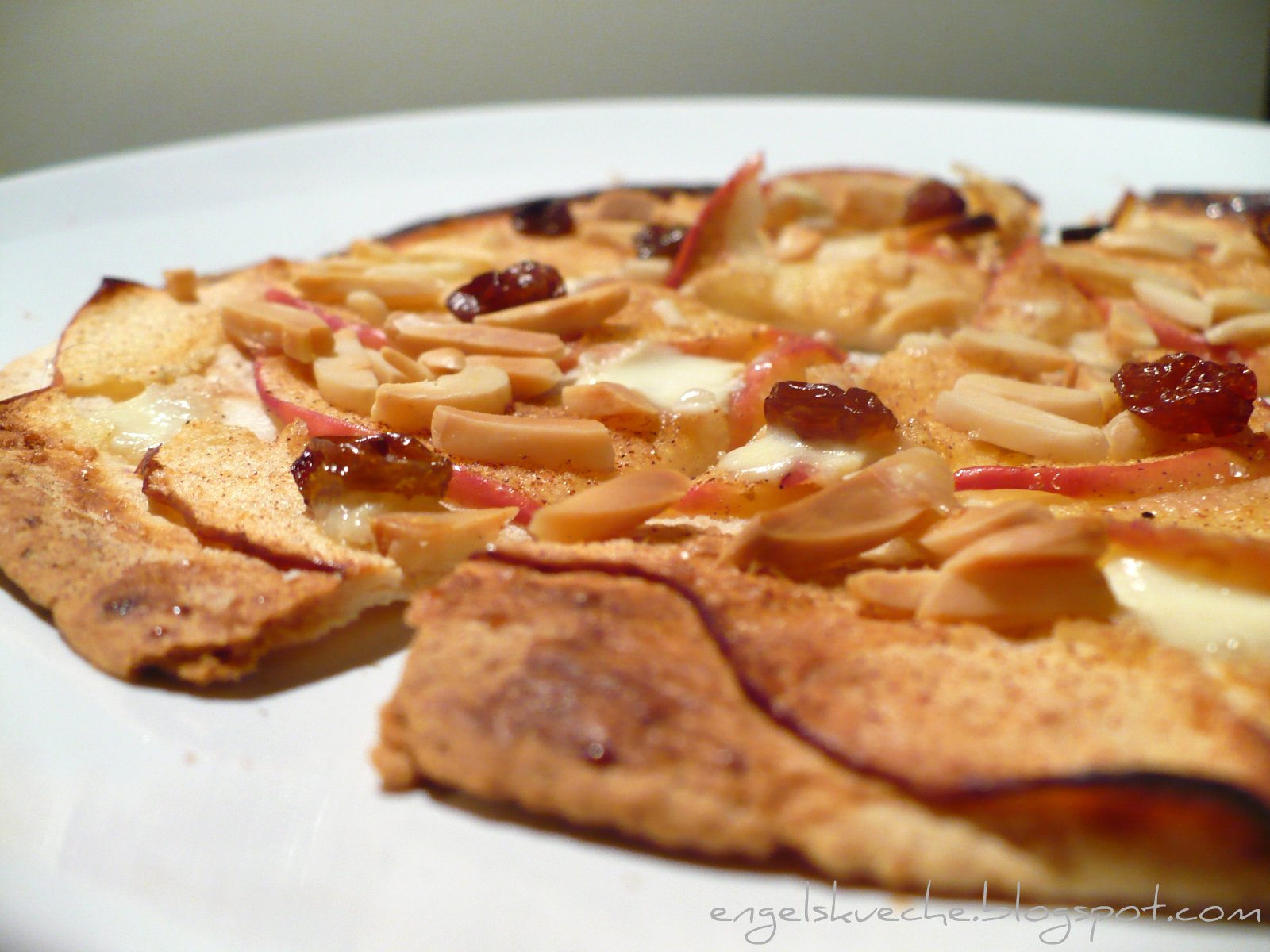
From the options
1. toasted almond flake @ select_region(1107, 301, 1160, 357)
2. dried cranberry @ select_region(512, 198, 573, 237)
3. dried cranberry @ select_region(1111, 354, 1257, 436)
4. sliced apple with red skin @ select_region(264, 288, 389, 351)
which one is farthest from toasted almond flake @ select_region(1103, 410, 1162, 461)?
dried cranberry @ select_region(512, 198, 573, 237)

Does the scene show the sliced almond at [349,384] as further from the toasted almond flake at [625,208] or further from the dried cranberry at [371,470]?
the toasted almond flake at [625,208]

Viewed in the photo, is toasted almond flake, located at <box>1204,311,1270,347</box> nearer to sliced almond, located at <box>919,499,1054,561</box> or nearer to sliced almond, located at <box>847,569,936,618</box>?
sliced almond, located at <box>919,499,1054,561</box>

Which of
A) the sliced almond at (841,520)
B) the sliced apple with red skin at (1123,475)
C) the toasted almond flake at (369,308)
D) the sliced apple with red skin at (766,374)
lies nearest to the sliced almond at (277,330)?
the toasted almond flake at (369,308)

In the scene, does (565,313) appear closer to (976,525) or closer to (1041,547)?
(976,525)

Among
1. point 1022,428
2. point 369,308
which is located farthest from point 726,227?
point 1022,428

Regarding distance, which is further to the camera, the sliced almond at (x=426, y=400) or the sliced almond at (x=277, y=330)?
the sliced almond at (x=277, y=330)

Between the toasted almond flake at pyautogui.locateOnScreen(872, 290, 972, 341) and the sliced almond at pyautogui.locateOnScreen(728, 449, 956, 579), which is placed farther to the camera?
the toasted almond flake at pyautogui.locateOnScreen(872, 290, 972, 341)
